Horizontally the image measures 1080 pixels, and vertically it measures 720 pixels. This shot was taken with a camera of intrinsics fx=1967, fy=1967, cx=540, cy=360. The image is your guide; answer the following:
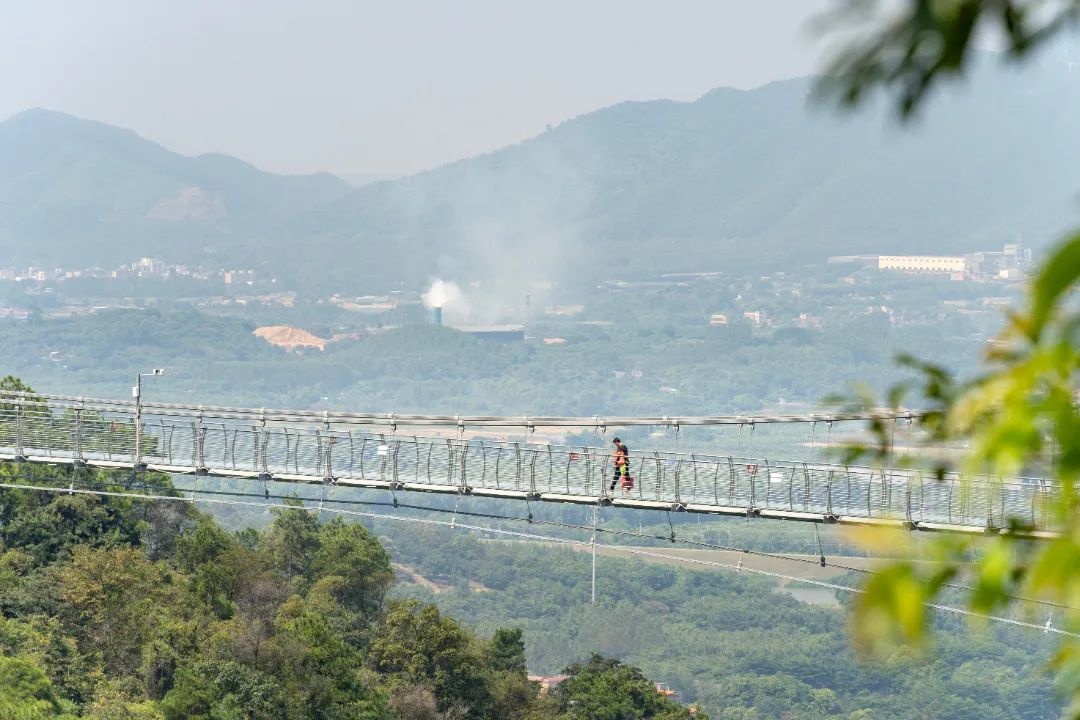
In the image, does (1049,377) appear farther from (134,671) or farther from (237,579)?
(237,579)

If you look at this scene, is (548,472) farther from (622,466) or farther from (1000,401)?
(1000,401)

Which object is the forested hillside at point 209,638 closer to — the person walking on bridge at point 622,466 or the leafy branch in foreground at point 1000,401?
the person walking on bridge at point 622,466

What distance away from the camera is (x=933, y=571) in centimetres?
343

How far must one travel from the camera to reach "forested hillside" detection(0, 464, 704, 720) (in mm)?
43781

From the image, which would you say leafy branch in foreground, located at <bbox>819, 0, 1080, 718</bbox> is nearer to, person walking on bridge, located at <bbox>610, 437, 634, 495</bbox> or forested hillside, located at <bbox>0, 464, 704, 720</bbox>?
person walking on bridge, located at <bbox>610, 437, 634, 495</bbox>

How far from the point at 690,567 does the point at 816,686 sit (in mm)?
31185

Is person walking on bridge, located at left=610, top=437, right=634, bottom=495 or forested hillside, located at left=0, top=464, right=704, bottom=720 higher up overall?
person walking on bridge, located at left=610, top=437, right=634, bottom=495

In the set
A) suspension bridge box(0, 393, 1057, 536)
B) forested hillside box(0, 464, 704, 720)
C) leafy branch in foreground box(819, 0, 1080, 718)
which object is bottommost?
forested hillside box(0, 464, 704, 720)

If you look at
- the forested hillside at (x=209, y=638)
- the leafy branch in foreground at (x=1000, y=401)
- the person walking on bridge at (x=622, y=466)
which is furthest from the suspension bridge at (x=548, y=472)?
the leafy branch in foreground at (x=1000, y=401)

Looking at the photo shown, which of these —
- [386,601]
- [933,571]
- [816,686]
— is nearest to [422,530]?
[816,686]

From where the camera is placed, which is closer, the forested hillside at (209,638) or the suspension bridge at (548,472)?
the suspension bridge at (548,472)

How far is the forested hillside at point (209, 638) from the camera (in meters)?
43.8

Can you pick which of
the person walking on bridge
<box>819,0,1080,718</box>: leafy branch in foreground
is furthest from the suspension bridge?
<box>819,0,1080,718</box>: leafy branch in foreground

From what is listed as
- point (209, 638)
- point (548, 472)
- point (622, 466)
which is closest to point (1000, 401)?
point (622, 466)
